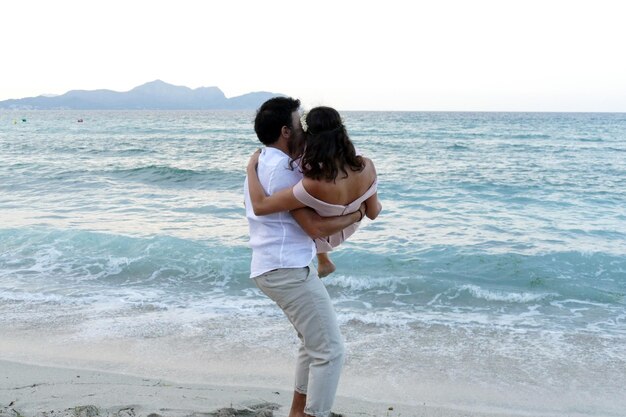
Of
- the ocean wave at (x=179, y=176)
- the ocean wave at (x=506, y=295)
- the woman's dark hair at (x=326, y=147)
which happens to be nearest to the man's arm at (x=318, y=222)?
the woman's dark hair at (x=326, y=147)

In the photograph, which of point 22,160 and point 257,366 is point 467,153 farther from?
point 257,366

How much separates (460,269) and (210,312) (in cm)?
356

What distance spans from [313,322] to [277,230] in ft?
1.52

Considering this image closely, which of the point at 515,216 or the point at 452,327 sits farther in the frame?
the point at 515,216

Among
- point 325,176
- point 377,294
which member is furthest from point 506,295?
point 325,176

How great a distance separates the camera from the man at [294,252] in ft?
9.13

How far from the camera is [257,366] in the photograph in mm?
4750

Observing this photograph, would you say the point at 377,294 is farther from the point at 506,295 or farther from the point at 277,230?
the point at 277,230

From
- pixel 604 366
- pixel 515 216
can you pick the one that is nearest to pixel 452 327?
pixel 604 366

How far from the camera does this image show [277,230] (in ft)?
9.27

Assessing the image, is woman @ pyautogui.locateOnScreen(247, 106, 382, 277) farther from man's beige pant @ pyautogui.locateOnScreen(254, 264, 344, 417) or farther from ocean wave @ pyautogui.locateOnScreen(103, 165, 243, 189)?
ocean wave @ pyautogui.locateOnScreen(103, 165, 243, 189)

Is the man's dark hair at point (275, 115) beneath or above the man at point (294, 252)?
above

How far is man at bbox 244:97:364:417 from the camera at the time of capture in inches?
110

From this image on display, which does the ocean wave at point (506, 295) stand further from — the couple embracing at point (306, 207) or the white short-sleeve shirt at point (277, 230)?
the white short-sleeve shirt at point (277, 230)
